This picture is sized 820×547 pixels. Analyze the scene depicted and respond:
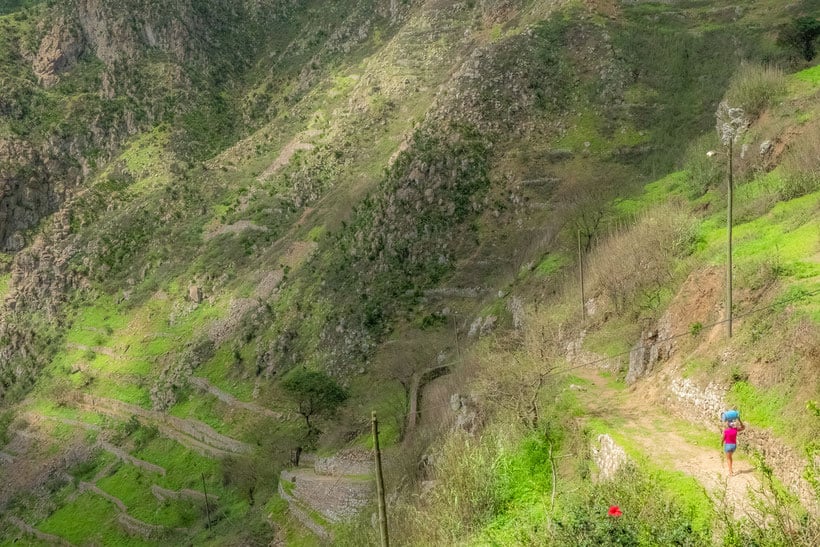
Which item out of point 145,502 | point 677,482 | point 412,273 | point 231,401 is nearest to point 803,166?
point 677,482

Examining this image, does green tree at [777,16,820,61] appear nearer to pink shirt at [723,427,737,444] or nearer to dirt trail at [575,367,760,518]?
dirt trail at [575,367,760,518]

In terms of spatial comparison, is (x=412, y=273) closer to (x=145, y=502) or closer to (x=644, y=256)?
(x=644, y=256)

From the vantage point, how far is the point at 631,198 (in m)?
52.1

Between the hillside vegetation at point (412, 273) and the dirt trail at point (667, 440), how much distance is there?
0.15 meters

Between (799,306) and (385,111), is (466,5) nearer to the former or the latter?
(385,111)

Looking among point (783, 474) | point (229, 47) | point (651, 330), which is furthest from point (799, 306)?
point (229, 47)

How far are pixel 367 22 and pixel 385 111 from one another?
3484 centimetres

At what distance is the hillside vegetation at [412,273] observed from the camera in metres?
24.7

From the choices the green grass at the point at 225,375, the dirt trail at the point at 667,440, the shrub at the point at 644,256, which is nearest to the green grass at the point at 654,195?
the shrub at the point at 644,256

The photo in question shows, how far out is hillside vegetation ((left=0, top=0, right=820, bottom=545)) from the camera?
24672mm

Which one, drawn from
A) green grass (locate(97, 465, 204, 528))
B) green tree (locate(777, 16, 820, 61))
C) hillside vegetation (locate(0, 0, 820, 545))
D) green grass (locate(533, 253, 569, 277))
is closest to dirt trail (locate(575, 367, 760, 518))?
hillside vegetation (locate(0, 0, 820, 545))

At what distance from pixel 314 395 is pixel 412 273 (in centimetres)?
1472

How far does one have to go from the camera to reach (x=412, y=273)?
65312 mm

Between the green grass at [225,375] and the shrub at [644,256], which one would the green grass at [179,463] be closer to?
the green grass at [225,375]
